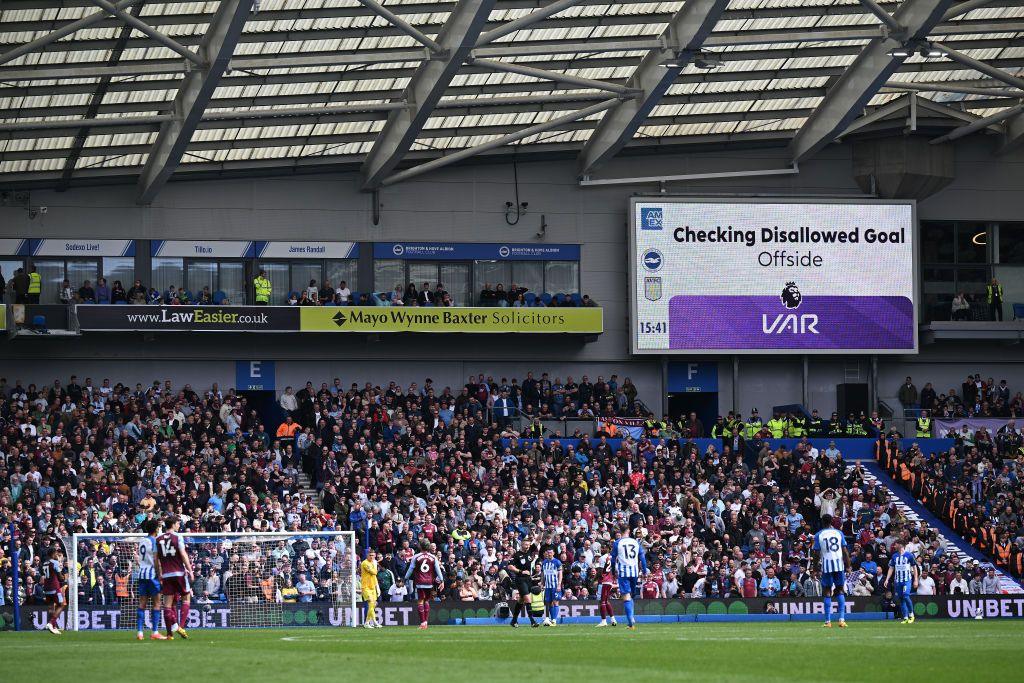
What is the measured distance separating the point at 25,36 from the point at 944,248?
27823 mm

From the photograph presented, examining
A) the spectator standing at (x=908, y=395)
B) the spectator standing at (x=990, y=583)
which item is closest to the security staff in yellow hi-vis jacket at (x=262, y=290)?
the spectator standing at (x=908, y=395)

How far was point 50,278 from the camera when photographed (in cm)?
4072

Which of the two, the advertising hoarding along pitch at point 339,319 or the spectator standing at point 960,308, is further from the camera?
the spectator standing at point 960,308

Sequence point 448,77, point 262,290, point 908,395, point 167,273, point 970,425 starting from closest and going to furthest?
1. point 448,77
2. point 262,290
3. point 167,273
4. point 970,425
5. point 908,395

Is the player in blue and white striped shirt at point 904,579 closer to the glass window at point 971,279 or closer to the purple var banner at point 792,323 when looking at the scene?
the purple var banner at point 792,323

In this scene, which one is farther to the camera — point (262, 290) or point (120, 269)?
point (120, 269)

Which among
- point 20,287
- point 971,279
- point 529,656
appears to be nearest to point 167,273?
point 20,287

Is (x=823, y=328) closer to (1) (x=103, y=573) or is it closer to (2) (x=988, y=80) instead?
(2) (x=988, y=80)

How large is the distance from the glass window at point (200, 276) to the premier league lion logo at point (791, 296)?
54.5 feet

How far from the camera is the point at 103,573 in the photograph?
25.9 meters

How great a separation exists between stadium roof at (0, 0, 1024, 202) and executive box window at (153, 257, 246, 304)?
2043 mm

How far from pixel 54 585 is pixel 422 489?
10619mm

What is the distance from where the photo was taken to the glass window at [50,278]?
133 ft

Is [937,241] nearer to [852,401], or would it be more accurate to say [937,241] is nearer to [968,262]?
[968,262]
